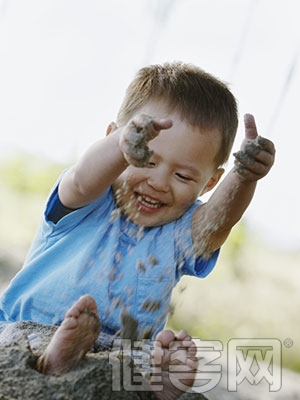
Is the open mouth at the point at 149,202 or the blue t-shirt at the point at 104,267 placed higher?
the open mouth at the point at 149,202

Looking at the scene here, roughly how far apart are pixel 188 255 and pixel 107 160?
0.45 metres

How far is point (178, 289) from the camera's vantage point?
2.14 m

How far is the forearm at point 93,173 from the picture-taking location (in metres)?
1.75

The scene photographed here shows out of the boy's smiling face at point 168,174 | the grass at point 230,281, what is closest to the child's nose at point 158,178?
the boy's smiling face at point 168,174

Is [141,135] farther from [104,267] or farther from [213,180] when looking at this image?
[213,180]

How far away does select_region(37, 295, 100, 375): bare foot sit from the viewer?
1.41 m

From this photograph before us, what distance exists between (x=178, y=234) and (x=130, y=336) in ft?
1.09

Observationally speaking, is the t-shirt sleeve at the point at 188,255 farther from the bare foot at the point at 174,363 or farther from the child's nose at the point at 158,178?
the bare foot at the point at 174,363

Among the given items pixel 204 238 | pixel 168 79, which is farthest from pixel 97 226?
pixel 168 79

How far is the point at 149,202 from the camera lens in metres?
1.96

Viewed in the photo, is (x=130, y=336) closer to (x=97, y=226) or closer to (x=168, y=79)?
(x=97, y=226)

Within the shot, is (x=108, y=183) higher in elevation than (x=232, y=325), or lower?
higher

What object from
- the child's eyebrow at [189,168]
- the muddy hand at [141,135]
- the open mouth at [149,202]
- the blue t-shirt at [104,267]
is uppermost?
the muddy hand at [141,135]

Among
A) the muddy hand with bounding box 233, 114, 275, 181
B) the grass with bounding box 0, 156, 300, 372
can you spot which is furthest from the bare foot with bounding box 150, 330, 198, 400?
the grass with bounding box 0, 156, 300, 372
